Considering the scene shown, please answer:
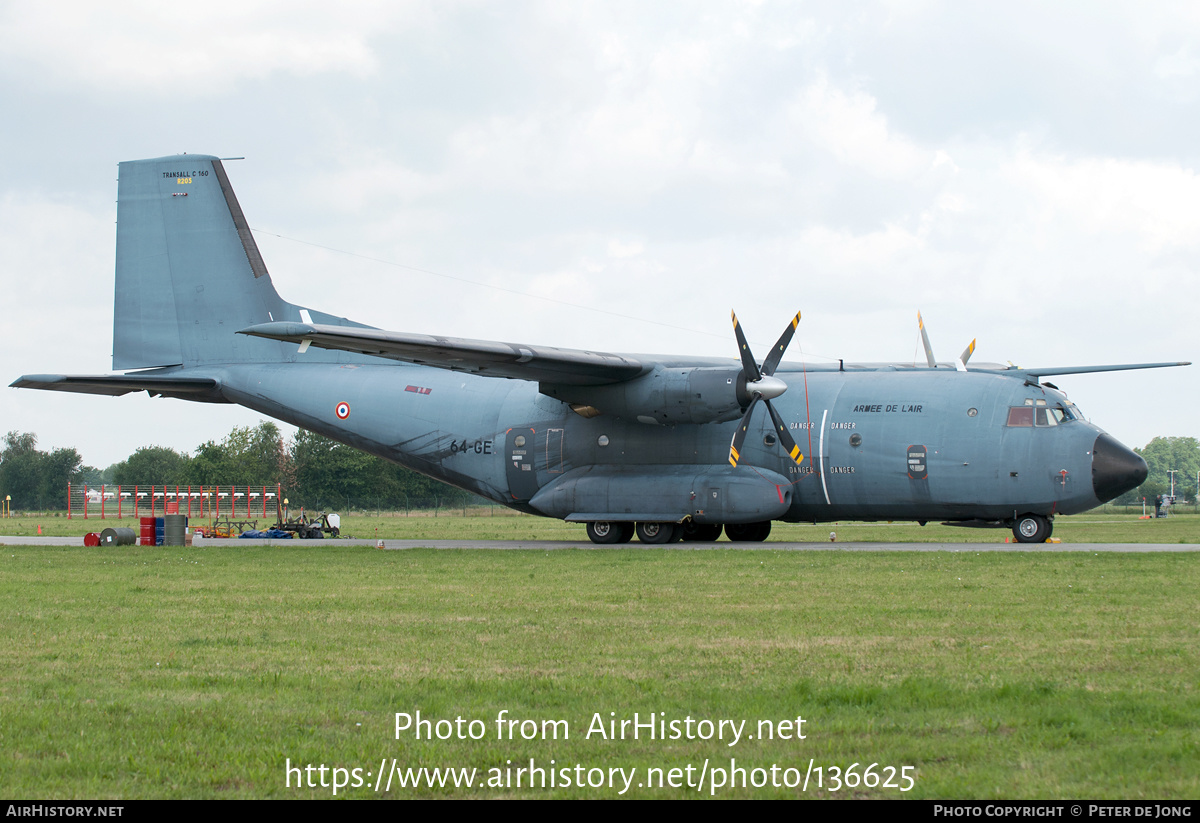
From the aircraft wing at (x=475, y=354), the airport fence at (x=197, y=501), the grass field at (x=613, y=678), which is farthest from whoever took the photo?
the airport fence at (x=197, y=501)

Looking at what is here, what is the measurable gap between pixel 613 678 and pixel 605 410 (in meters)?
17.8

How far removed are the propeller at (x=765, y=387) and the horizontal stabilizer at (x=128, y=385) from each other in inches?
591

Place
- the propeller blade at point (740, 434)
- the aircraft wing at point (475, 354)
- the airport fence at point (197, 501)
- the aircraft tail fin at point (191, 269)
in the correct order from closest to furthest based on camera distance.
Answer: the aircraft wing at point (475, 354)
the propeller blade at point (740, 434)
the aircraft tail fin at point (191, 269)
the airport fence at point (197, 501)

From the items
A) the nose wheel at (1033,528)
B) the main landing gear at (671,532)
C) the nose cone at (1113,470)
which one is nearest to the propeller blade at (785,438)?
the main landing gear at (671,532)

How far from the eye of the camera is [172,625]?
468 inches

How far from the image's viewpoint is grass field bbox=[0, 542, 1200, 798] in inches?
240

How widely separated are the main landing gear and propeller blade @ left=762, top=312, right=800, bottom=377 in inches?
172

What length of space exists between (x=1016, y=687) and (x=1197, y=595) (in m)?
7.06

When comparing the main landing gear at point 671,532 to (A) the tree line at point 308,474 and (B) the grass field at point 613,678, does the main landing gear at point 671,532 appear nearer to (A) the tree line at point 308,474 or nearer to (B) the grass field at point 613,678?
(B) the grass field at point 613,678

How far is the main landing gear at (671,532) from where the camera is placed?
1069 inches

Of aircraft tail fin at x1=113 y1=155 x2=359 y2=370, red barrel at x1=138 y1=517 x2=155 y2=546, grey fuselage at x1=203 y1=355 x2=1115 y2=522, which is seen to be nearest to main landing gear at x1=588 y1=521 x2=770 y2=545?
grey fuselage at x1=203 y1=355 x2=1115 y2=522

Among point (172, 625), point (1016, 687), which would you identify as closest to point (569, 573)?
point (172, 625)

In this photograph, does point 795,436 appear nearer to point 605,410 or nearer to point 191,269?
point 605,410
